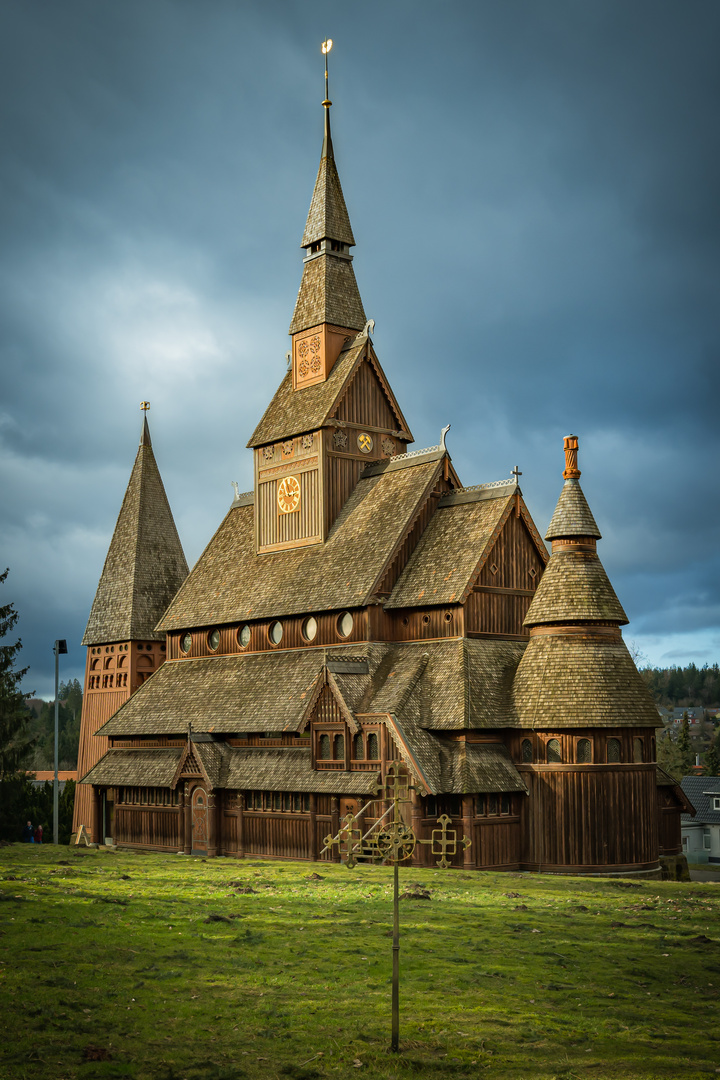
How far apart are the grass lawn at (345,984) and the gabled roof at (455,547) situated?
1381cm

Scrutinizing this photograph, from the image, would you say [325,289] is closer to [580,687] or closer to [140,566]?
[140,566]

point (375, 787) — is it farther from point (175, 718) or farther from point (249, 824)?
point (175, 718)

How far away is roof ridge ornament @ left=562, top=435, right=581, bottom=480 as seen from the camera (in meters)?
38.8

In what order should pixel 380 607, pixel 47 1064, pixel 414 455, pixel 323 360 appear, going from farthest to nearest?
pixel 323 360 → pixel 414 455 → pixel 380 607 → pixel 47 1064

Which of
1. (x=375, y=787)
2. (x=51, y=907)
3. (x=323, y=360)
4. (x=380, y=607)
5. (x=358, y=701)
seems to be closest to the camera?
(x=51, y=907)

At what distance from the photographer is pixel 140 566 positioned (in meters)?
60.8

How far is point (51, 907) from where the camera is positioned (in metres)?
22.9

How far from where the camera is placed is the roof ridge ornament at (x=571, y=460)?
38.8m

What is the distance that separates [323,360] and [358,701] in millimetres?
17244

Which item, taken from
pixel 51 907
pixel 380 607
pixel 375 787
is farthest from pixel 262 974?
pixel 380 607

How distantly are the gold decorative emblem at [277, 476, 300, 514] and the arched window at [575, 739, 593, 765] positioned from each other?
17.9 metres

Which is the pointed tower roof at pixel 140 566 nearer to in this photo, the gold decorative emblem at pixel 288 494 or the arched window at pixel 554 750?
the gold decorative emblem at pixel 288 494

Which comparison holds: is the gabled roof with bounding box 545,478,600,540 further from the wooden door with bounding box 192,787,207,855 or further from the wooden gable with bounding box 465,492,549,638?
the wooden door with bounding box 192,787,207,855

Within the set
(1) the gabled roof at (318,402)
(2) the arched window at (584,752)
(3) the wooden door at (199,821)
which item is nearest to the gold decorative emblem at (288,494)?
(1) the gabled roof at (318,402)
